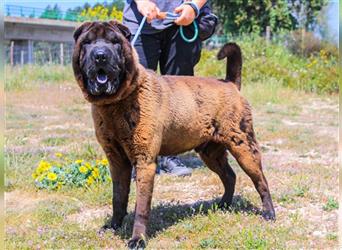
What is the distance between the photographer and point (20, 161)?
6.02 m

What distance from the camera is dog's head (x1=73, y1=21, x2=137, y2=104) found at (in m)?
3.21

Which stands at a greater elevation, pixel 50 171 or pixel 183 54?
pixel 183 54

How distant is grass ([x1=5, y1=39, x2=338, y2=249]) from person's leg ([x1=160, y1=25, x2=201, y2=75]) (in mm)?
1234

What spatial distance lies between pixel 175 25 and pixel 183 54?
34cm

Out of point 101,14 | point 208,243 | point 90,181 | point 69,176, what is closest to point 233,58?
point 208,243

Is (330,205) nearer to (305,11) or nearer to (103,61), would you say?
(103,61)

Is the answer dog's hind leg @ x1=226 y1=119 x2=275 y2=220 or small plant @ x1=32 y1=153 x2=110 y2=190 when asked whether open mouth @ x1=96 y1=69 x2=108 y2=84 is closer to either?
dog's hind leg @ x1=226 y1=119 x2=275 y2=220

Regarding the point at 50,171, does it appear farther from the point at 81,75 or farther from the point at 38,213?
the point at 81,75

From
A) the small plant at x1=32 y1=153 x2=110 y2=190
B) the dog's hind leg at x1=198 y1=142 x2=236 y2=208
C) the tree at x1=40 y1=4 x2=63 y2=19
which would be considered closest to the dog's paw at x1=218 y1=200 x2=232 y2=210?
the dog's hind leg at x1=198 y1=142 x2=236 y2=208

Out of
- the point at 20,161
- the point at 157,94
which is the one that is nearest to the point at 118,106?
the point at 157,94

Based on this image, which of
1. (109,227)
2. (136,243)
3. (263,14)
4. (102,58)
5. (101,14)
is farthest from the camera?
(263,14)

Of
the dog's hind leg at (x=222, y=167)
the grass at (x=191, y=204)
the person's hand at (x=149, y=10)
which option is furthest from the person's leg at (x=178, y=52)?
the grass at (x=191, y=204)

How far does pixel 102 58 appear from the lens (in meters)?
3.17

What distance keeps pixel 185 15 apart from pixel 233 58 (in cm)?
60
